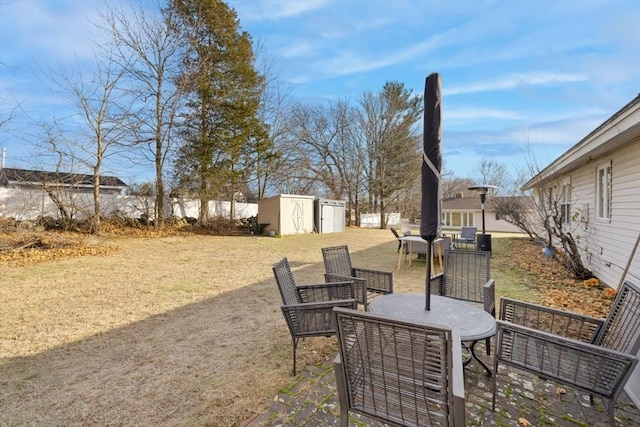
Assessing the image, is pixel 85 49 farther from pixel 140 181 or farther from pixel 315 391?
pixel 315 391

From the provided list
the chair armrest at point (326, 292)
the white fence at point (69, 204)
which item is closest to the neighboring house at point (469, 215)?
the white fence at point (69, 204)

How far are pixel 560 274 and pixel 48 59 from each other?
16748 mm

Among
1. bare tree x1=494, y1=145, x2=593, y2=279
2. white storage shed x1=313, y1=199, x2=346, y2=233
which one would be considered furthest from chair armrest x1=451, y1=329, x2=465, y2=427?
white storage shed x1=313, y1=199, x2=346, y2=233

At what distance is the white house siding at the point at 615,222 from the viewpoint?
4987mm

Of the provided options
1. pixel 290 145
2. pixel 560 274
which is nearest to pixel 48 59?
pixel 290 145

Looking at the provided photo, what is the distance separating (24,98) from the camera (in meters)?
9.03

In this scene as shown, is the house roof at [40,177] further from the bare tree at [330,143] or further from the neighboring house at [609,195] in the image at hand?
the bare tree at [330,143]

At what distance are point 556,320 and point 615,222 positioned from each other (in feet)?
15.7

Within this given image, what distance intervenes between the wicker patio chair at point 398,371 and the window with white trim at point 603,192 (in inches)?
275

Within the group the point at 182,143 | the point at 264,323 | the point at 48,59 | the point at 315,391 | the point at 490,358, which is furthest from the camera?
the point at 182,143

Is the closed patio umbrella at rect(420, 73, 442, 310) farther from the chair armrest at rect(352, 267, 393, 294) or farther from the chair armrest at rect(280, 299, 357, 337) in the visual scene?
the chair armrest at rect(352, 267, 393, 294)

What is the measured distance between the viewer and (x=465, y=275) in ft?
12.1

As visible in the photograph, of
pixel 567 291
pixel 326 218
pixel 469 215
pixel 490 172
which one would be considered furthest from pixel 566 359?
pixel 490 172

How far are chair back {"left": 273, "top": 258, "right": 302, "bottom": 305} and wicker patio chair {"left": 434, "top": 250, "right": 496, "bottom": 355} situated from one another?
1.72m
